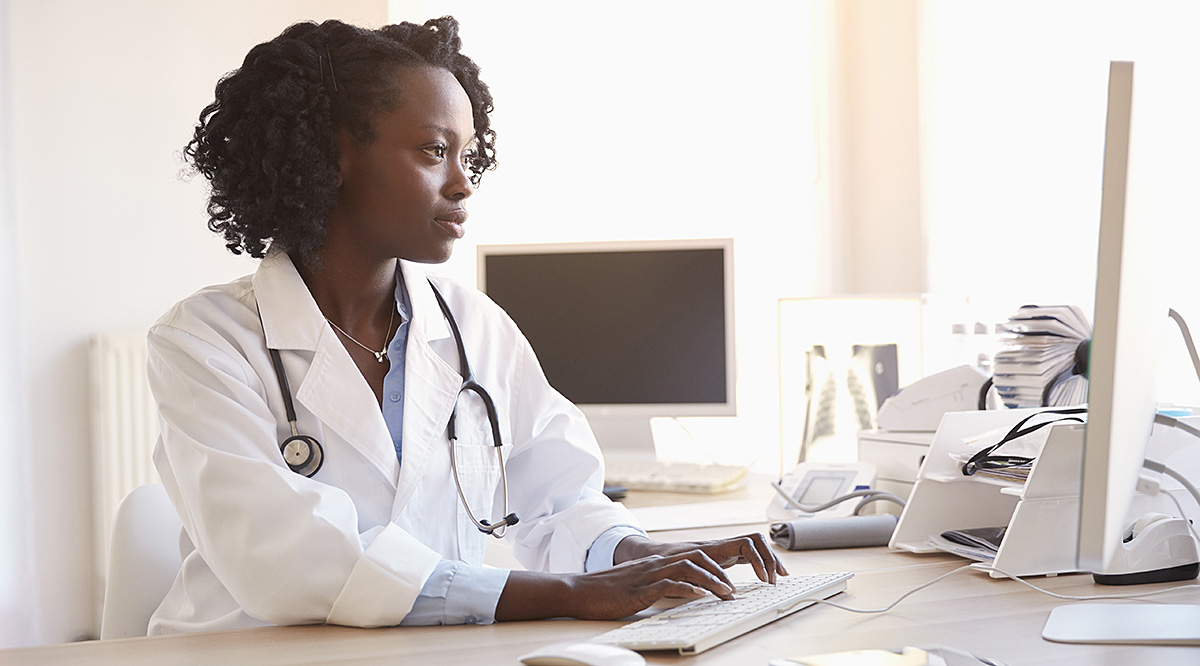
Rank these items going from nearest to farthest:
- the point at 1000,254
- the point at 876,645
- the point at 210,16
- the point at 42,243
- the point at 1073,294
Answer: the point at 876,645 < the point at 1073,294 < the point at 1000,254 < the point at 42,243 < the point at 210,16

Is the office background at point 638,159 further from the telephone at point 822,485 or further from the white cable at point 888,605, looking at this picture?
the white cable at point 888,605

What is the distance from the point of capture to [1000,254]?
2609mm

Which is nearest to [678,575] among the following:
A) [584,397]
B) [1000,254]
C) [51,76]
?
[584,397]

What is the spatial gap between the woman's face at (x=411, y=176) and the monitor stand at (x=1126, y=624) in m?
0.84

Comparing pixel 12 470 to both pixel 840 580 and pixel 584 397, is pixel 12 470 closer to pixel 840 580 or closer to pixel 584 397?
pixel 584 397

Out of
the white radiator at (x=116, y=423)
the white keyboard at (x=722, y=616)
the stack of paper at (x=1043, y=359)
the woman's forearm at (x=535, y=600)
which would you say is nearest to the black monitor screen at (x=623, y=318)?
the stack of paper at (x=1043, y=359)

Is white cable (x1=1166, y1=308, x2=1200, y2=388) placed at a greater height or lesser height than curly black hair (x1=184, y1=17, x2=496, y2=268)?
lesser

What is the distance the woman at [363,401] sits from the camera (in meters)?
1.11

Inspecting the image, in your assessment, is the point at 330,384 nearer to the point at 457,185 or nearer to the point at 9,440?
the point at 457,185

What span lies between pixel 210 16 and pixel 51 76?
0.45 meters

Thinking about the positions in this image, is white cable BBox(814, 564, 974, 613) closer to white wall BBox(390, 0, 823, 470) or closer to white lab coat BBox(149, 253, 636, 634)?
white lab coat BBox(149, 253, 636, 634)

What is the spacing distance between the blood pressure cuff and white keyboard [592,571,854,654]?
0.29 meters

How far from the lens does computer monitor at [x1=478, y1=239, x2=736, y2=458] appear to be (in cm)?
235

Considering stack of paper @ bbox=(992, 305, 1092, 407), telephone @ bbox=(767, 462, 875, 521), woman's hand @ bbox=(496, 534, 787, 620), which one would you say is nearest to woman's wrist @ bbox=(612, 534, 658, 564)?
woman's hand @ bbox=(496, 534, 787, 620)
